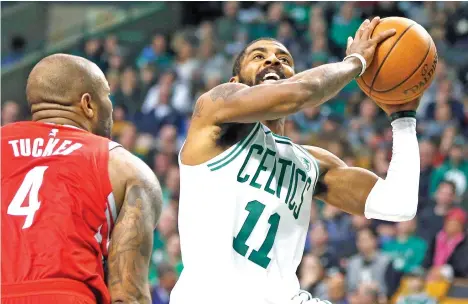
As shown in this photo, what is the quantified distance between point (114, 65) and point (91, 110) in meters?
10.0

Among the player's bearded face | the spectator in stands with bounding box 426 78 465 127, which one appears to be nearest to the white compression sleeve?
the player's bearded face

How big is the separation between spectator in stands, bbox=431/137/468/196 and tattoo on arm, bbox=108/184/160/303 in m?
6.58

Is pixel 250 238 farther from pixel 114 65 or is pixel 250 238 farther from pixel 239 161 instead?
pixel 114 65

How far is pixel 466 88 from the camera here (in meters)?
11.8

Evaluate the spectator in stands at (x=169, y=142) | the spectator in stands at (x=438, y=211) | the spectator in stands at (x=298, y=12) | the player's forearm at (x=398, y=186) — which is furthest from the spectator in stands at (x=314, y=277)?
the spectator in stands at (x=298, y=12)

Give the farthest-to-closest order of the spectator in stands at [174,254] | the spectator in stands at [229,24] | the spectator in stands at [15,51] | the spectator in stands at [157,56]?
the spectator in stands at [15,51]
the spectator in stands at [157,56]
the spectator in stands at [229,24]
the spectator in stands at [174,254]

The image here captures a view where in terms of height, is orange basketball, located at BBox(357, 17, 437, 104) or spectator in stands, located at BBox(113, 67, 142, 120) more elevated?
orange basketball, located at BBox(357, 17, 437, 104)

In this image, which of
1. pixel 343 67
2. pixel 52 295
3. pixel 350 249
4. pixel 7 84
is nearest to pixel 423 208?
pixel 350 249

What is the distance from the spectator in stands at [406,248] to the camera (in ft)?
30.6

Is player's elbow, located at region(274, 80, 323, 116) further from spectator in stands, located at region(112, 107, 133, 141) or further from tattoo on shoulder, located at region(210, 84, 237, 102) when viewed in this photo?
spectator in stands, located at region(112, 107, 133, 141)

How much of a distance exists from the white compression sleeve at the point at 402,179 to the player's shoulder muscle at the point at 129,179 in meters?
1.35

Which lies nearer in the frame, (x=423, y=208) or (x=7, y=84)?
(x=423, y=208)

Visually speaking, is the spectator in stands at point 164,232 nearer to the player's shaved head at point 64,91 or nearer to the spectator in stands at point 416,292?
the spectator in stands at point 416,292

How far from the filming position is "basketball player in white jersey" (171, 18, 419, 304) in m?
4.30
